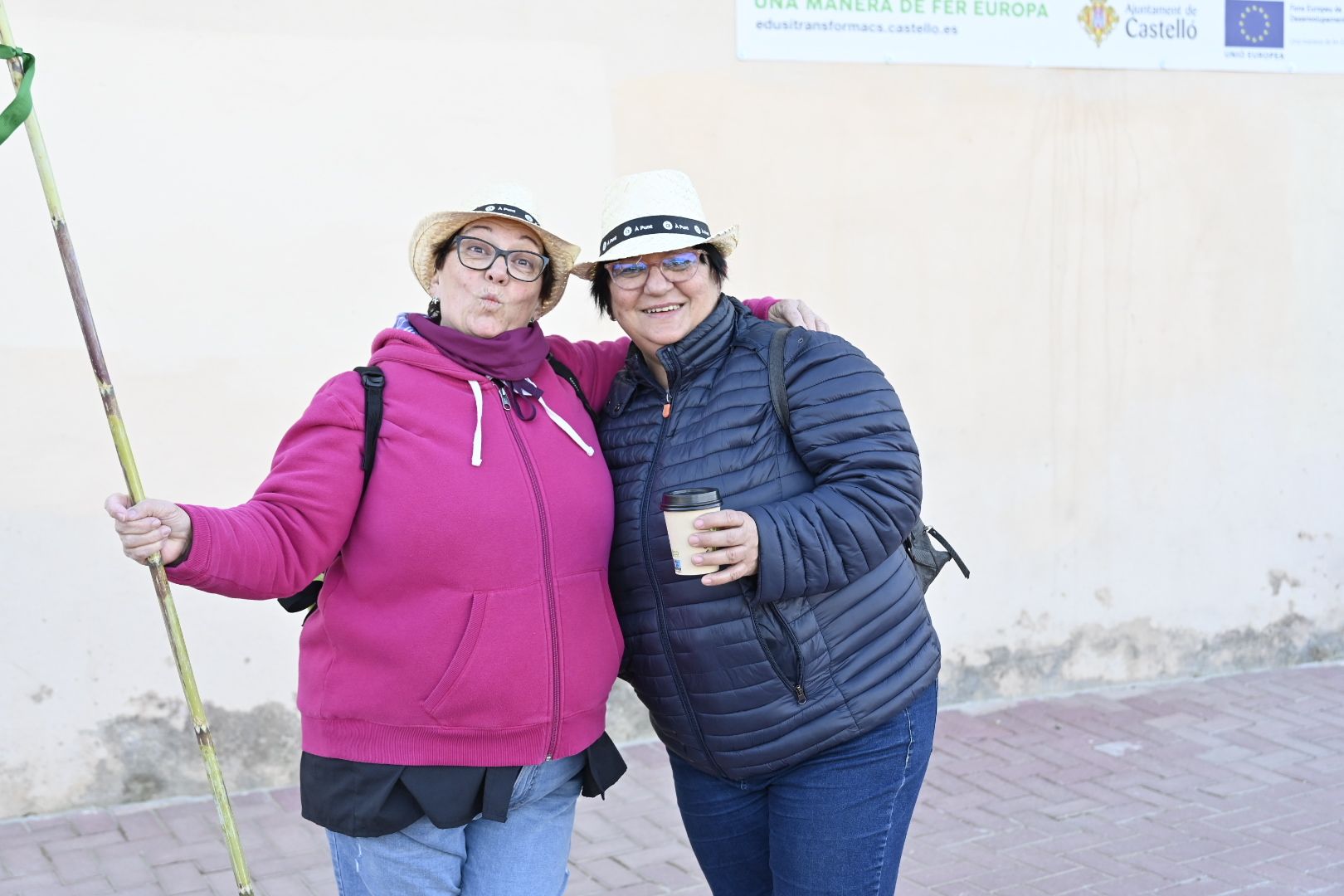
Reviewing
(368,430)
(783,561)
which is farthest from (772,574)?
(368,430)

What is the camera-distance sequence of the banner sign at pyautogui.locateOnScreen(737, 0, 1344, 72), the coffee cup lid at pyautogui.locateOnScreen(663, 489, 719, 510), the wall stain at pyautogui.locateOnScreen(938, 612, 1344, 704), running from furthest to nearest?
the wall stain at pyautogui.locateOnScreen(938, 612, 1344, 704) → the banner sign at pyautogui.locateOnScreen(737, 0, 1344, 72) → the coffee cup lid at pyautogui.locateOnScreen(663, 489, 719, 510)

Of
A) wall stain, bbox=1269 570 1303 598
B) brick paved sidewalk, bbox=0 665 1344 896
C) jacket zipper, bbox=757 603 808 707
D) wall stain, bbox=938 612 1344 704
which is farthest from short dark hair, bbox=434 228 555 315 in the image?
wall stain, bbox=1269 570 1303 598

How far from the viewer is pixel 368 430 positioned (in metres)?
2.42

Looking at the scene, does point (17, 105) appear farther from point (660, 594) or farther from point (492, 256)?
point (660, 594)

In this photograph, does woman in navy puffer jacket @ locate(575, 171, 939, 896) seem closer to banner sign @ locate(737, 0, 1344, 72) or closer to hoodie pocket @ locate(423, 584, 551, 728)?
hoodie pocket @ locate(423, 584, 551, 728)

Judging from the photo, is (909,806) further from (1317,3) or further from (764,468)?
(1317,3)

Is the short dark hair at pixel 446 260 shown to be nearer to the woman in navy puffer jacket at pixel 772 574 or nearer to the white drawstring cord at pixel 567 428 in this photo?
the woman in navy puffer jacket at pixel 772 574

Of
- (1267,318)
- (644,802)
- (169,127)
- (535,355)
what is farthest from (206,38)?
(1267,318)

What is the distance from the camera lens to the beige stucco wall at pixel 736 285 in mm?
4535

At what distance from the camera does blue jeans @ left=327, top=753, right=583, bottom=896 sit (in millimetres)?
2488

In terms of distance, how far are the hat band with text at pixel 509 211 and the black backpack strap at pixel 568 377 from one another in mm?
296

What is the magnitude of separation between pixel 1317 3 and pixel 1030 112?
1.45 m

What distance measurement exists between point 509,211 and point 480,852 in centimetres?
119

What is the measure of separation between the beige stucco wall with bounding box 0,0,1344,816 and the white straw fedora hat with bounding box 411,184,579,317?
83.7 inches
